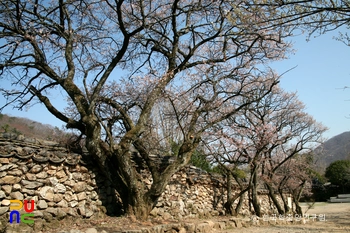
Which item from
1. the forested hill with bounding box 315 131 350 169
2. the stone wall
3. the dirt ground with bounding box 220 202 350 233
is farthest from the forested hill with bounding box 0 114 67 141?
the forested hill with bounding box 315 131 350 169

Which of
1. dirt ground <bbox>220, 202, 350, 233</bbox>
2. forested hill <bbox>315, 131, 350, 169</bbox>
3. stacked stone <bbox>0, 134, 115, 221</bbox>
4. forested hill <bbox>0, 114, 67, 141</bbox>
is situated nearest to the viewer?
stacked stone <bbox>0, 134, 115, 221</bbox>

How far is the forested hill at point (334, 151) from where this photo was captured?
1721cm

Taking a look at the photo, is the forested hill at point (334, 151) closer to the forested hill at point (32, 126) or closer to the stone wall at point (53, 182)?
the stone wall at point (53, 182)

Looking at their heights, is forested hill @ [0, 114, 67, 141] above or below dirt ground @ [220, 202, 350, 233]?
above

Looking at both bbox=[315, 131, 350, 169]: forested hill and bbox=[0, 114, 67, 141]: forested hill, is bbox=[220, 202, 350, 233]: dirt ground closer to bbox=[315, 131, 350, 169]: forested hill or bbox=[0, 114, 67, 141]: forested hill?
bbox=[315, 131, 350, 169]: forested hill

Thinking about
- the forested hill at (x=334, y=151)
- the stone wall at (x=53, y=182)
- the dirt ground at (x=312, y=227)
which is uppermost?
the forested hill at (x=334, y=151)

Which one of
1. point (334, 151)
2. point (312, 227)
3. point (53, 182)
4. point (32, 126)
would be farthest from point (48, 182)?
point (334, 151)

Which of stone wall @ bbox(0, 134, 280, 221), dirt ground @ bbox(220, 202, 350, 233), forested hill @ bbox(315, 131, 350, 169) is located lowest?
dirt ground @ bbox(220, 202, 350, 233)

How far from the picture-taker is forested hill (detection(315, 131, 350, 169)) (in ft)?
56.5

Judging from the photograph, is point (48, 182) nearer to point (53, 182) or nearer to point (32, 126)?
point (53, 182)

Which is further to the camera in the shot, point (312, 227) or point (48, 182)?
point (312, 227)

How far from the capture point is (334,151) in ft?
141

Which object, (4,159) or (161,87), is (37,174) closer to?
(4,159)

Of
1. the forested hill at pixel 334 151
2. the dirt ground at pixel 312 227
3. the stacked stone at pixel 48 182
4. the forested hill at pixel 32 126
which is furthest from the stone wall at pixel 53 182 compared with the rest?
the forested hill at pixel 334 151
